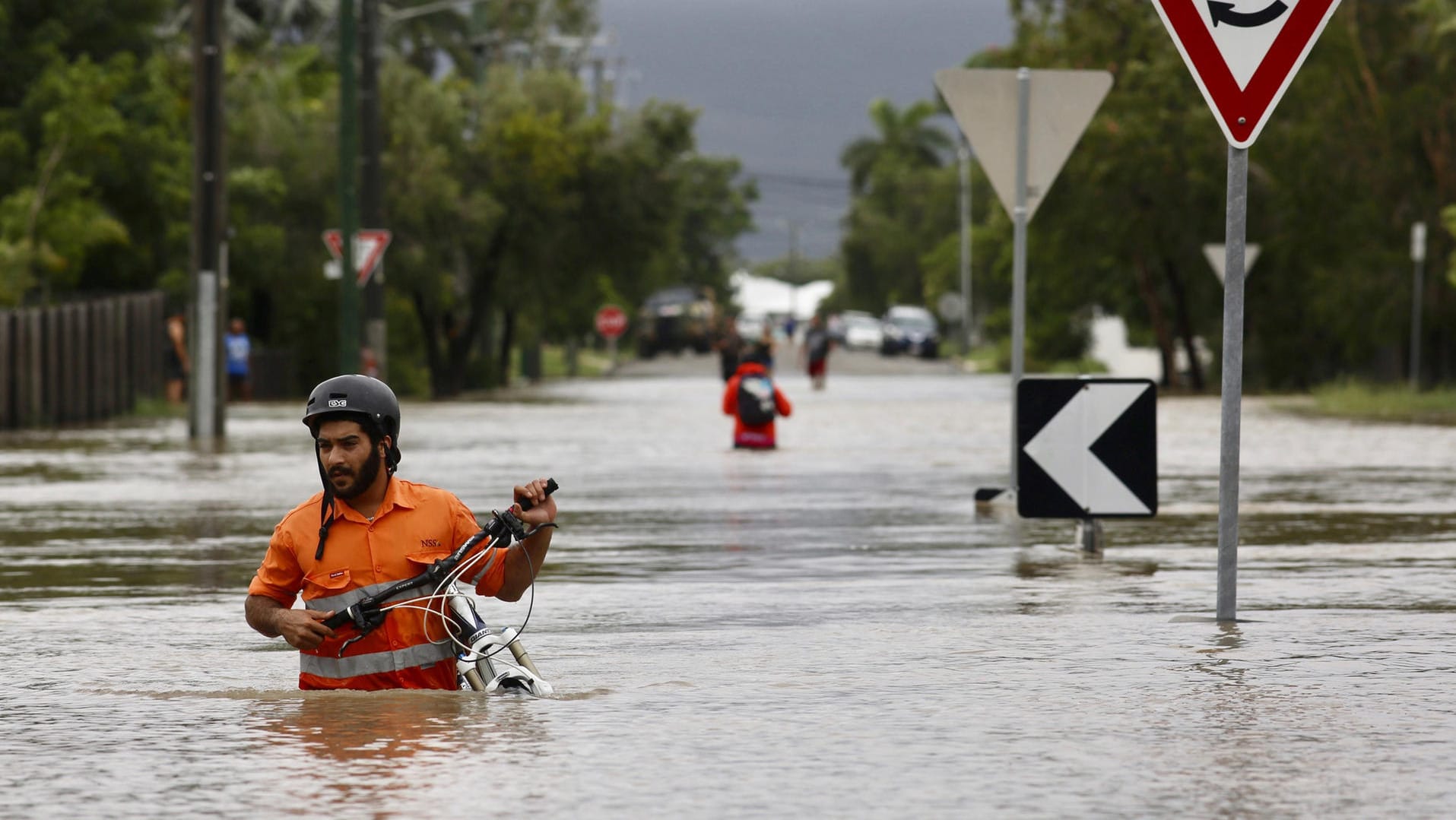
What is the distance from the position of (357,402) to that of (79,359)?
95.7 feet

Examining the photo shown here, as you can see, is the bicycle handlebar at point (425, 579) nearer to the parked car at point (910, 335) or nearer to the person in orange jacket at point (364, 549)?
the person in orange jacket at point (364, 549)

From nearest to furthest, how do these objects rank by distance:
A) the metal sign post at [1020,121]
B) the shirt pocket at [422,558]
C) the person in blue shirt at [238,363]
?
1. the shirt pocket at [422,558]
2. the metal sign post at [1020,121]
3. the person in blue shirt at [238,363]

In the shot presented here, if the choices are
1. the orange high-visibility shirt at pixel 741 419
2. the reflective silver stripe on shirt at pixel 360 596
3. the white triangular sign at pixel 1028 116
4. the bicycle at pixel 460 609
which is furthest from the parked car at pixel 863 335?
the reflective silver stripe on shirt at pixel 360 596

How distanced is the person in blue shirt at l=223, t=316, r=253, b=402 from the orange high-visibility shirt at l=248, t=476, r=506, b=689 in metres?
37.1

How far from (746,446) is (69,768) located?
19679mm

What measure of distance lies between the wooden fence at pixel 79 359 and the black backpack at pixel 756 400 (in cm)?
1112

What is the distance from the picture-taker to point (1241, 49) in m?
10.7

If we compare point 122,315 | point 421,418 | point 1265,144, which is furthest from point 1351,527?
point 1265,144

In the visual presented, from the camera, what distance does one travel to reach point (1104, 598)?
12242 mm

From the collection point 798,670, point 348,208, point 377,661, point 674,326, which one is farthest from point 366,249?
point 674,326

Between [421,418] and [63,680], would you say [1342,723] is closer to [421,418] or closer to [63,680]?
[63,680]

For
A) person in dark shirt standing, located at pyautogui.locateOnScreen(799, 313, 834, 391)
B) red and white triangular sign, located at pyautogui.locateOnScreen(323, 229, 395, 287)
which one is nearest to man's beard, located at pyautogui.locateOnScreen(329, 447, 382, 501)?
red and white triangular sign, located at pyautogui.locateOnScreen(323, 229, 395, 287)

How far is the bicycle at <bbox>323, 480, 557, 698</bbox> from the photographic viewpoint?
7891mm

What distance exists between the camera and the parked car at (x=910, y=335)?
300 feet
